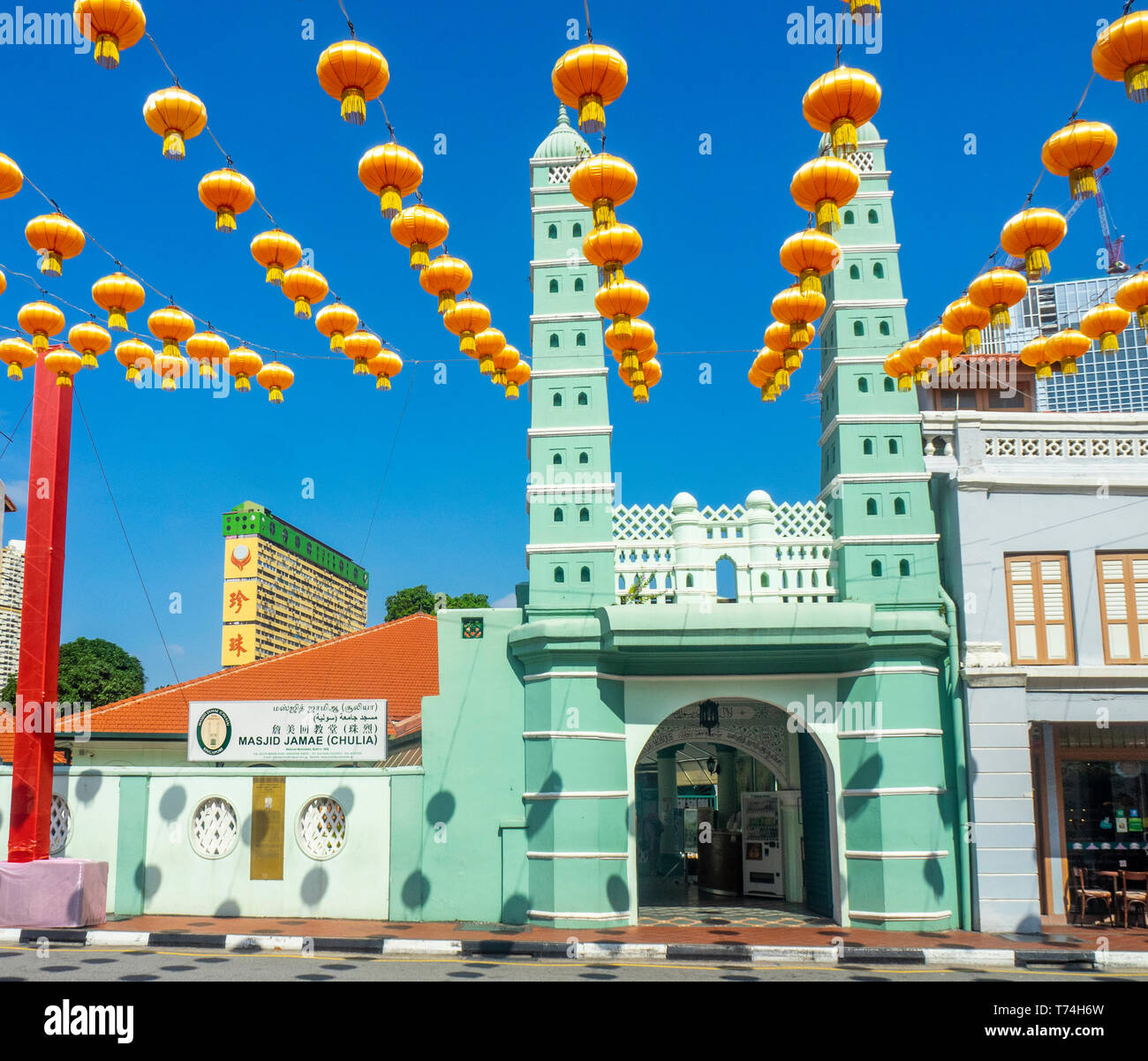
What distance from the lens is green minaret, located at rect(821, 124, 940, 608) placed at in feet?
49.3

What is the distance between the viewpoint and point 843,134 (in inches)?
361

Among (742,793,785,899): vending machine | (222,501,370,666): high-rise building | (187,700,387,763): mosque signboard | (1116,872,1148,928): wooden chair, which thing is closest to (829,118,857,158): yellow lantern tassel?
(187,700,387,763): mosque signboard

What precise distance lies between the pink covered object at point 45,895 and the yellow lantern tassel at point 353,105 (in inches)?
422

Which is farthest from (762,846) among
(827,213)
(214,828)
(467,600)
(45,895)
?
(467,600)

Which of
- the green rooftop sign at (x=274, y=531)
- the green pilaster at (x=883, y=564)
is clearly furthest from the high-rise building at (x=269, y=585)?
the green pilaster at (x=883, y=564)

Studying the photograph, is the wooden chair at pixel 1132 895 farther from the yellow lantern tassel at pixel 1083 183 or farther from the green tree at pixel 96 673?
the green tree at pixel 96 673

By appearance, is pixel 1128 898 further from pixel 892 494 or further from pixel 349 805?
pixel 349 805

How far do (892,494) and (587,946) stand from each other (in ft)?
24.2

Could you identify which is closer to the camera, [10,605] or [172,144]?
[172,144]

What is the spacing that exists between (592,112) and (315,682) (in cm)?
1787

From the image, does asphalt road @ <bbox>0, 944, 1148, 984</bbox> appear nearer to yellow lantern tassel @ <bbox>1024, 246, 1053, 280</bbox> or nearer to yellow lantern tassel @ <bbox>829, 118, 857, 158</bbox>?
yellow lantern tassel @ <bbox>1024, 246, 1053, 280</bbox>

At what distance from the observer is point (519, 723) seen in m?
15.1

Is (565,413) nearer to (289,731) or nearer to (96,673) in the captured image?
(289,731)

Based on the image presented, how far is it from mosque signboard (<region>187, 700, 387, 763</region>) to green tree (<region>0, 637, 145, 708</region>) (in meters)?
31.1
